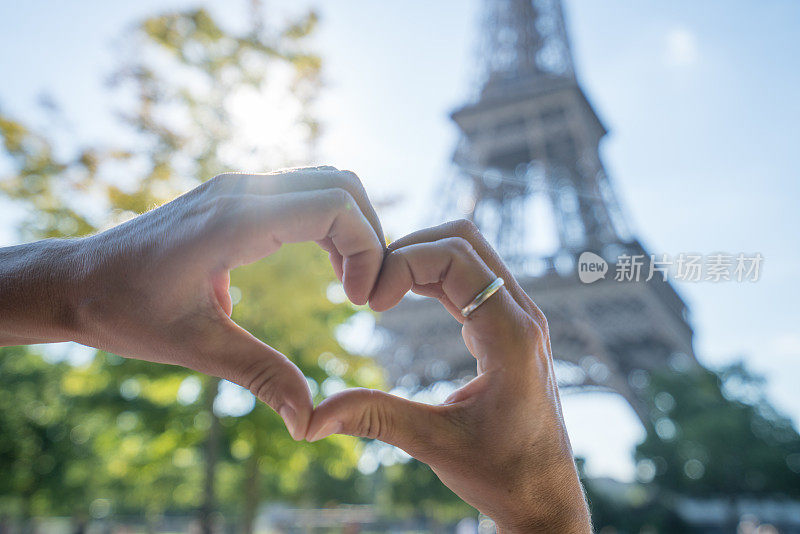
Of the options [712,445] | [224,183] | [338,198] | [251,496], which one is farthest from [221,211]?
[712,445]

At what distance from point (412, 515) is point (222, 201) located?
3200 cm

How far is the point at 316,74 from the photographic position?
25.3 feet

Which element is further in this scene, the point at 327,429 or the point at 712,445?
the point at 712,445

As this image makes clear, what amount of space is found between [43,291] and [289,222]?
431mm

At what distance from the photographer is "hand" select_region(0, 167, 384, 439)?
35.5 inches

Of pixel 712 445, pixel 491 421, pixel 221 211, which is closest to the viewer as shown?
pixel 221 211

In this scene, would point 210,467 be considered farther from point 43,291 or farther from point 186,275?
point 186,275

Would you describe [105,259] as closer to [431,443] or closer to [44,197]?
[431,443]

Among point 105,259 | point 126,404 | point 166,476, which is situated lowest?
point 166,476

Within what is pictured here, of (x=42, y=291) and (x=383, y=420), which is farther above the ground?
(x=42, y=291)

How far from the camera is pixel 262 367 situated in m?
0.98

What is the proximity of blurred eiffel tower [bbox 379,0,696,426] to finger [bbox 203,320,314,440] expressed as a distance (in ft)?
54.2

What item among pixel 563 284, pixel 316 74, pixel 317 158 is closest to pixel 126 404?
pixel 317 158

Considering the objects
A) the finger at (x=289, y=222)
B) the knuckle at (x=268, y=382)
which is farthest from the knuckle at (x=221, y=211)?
the knuckle at (x=268, y=382)
